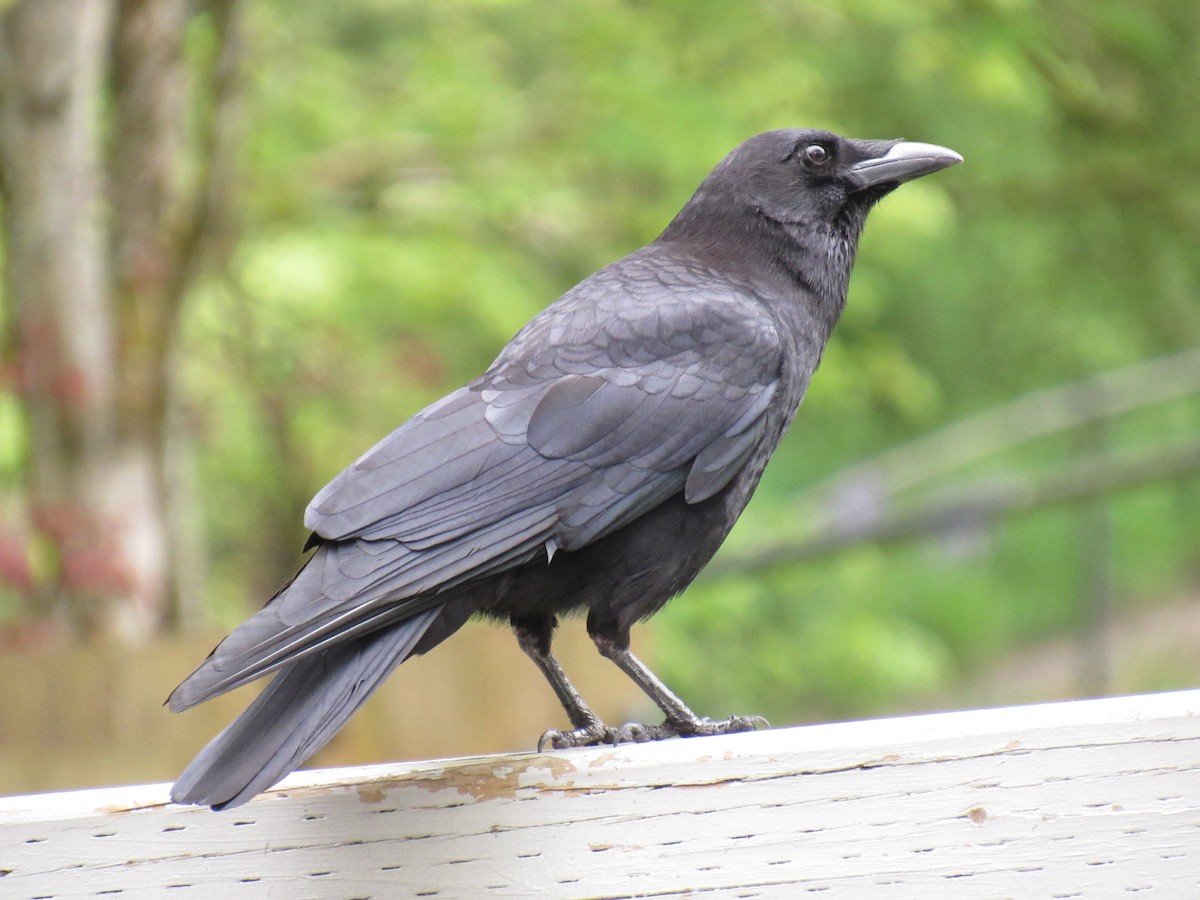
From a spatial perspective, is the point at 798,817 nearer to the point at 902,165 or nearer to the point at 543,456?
the point at 543,456

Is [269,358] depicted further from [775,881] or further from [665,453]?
[775,881]

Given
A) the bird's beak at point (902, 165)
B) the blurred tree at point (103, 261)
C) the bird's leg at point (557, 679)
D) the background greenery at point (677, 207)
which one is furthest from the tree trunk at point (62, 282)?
the bird's beak at point (902, 165)

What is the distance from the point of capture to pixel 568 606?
8.30ft

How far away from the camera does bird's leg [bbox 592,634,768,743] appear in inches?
101

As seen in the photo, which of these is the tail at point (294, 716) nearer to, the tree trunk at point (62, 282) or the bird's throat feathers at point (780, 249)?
the bird's throat feathers at point (780, 249)

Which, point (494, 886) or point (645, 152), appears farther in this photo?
point (645, 152)

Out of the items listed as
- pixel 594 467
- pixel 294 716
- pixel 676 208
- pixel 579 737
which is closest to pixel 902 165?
pixel 594 467

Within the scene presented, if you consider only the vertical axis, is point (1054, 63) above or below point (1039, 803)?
above

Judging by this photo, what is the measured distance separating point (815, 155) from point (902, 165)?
0.19m

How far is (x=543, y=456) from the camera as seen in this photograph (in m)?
2.42

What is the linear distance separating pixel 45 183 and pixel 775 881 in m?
3.86

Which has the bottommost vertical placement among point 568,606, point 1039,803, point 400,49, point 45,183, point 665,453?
point 1039,803

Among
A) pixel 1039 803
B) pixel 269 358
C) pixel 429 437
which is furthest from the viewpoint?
pixel 269 358

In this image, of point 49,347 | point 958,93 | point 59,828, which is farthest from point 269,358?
point 59,828
